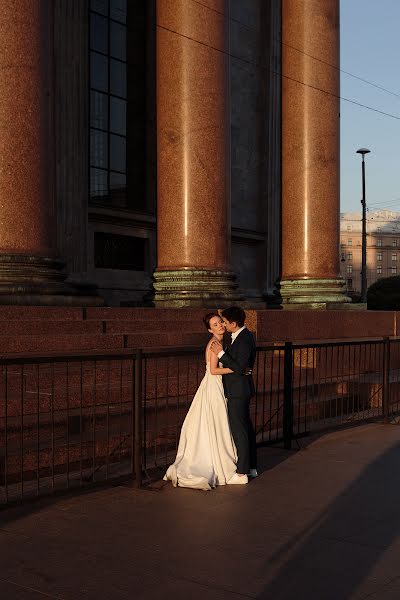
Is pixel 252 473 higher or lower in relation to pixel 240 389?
lower

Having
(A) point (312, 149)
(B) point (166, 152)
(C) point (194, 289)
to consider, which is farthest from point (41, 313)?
(A) point (312, 149)

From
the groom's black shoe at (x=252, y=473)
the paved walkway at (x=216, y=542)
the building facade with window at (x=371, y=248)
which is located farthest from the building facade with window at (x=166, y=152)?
the building facade with window at (x=371, y=248)

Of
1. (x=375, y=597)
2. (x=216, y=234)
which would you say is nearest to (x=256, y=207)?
(x=216, y=234)

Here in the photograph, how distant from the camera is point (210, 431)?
7.61 meters

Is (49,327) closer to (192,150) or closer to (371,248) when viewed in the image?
(192,150)

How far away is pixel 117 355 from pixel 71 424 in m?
1.21

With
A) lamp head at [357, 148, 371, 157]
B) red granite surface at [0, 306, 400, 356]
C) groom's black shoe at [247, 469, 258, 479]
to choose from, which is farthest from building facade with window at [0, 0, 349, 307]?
lamp head at [357, 148, 371, 157]

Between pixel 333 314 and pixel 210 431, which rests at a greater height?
pixel 333 314

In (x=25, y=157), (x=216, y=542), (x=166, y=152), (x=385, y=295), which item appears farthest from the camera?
(x=385, y=295)

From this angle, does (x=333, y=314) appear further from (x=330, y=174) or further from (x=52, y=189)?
(x=52, y=189)

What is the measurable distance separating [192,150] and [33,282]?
4150 mm

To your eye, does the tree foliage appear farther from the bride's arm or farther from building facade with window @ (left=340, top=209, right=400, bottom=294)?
building facade with window @ (left=340, top=209, right=400, bottom=294)

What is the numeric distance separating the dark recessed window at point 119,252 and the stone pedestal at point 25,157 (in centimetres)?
651

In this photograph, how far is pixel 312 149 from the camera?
16953 mm
